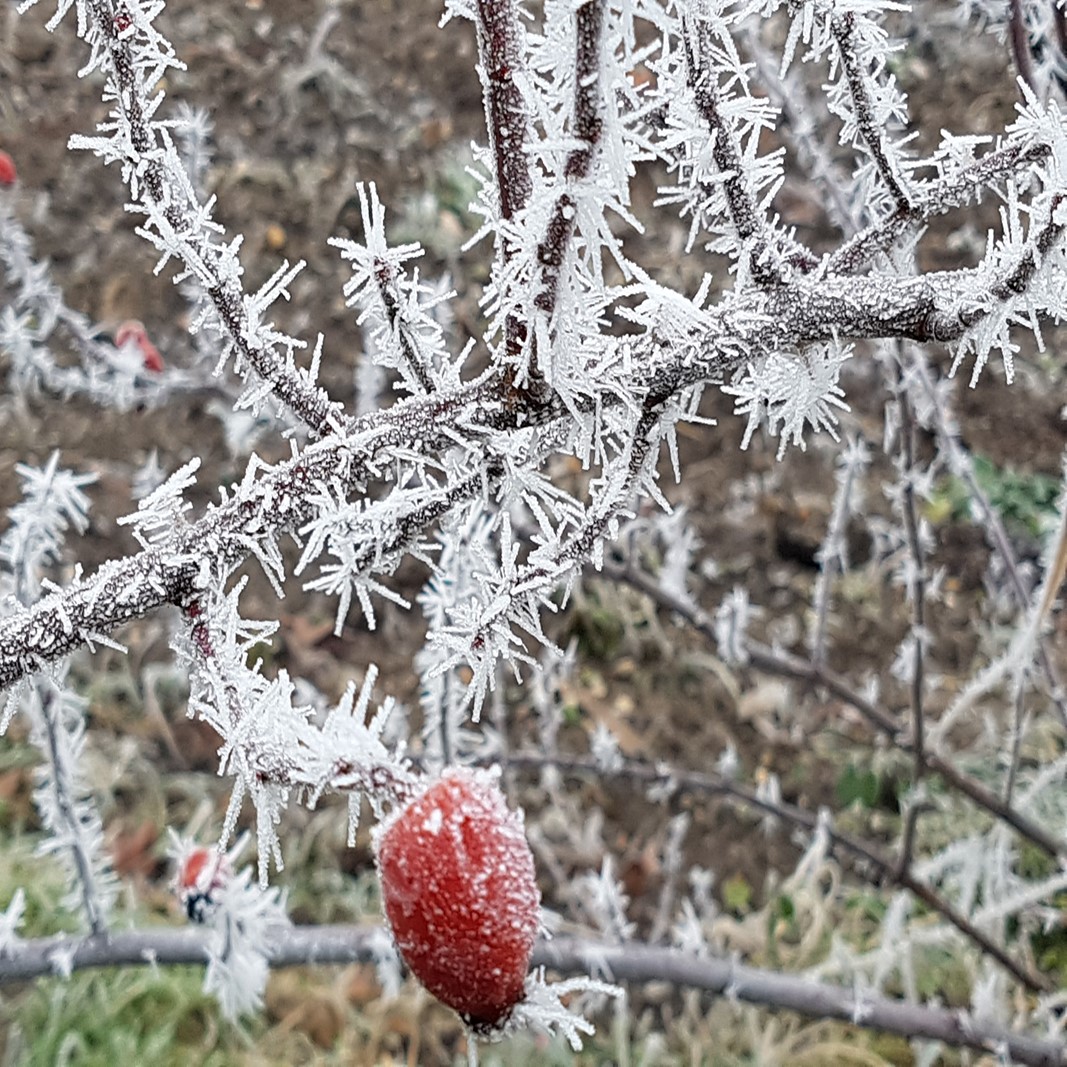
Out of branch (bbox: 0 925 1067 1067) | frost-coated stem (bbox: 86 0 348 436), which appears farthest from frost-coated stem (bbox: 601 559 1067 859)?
frost-coated stem (bbox: 86 0 348 436)

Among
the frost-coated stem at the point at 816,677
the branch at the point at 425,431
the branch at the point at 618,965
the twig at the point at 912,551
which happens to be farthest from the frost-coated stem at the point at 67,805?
the twig at the point at 912,551

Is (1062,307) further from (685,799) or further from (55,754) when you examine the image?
(685,799)

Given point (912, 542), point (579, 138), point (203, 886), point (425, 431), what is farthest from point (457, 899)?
point (912, 542)

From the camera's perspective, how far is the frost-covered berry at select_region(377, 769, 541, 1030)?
419mm

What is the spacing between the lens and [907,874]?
1.27 meters

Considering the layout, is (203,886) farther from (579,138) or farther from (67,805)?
(579,138)

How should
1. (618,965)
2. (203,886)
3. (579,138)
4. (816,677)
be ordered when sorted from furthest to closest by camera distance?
1. (816,677)
2. (618,965)
3. (203,886)
4. (579,138)

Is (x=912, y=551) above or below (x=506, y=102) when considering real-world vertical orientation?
below

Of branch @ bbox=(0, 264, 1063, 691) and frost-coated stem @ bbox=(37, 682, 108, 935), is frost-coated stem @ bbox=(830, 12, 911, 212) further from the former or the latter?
frost-coated stem @ bbox=(37, 682, 108, 935)

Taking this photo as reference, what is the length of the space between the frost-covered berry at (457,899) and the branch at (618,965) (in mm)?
539

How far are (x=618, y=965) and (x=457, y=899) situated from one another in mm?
670

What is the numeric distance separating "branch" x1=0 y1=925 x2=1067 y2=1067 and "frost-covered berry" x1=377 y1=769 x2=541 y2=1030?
1.77ft

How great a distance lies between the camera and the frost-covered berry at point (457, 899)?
42cm

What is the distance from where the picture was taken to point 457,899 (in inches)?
16.5
